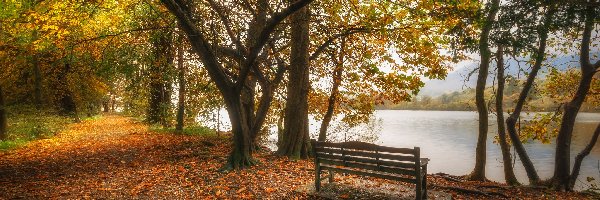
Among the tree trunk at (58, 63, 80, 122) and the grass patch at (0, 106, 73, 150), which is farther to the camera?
the tree trunk at (58, 63, 80, 122)

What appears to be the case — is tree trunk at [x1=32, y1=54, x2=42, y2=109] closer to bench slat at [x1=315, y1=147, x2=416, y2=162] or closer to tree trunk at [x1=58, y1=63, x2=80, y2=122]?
tree trunk at [x1=58, y1=63, x2=80, y2=122]

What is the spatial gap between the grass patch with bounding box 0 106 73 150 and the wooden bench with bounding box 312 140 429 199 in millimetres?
11973

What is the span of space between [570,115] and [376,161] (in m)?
8.86

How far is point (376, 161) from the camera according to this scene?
22.3ft

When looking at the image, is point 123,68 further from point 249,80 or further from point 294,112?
point 294,112

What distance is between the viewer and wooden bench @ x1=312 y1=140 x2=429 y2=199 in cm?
640

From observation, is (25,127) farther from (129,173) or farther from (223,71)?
(223,71)

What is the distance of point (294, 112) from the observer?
440 inches

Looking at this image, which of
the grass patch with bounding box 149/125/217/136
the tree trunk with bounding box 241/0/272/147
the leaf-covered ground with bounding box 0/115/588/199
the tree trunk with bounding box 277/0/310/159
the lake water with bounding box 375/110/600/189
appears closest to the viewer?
the leaf-covered ground with bounding box 0/115/588/199

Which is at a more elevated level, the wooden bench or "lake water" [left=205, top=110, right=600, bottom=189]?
the wooden bench

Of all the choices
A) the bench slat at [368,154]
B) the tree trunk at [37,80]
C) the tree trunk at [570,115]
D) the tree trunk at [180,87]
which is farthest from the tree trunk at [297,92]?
the tree trunk at [37,80]

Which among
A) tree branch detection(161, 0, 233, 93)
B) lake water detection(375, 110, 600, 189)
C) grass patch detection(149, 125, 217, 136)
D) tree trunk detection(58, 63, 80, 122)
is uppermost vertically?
tree branch detection(161, 0, 233, 93)

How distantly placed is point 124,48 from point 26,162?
4.83m

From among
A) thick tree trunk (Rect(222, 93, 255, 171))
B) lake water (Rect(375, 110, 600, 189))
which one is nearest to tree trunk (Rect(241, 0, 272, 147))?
thick tree trunk (Rect(222, 93, 255, 171))
